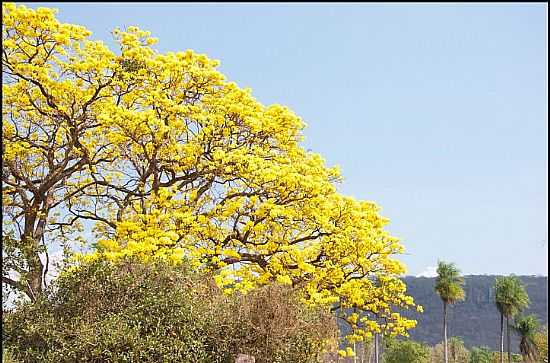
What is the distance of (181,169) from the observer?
1498 cm

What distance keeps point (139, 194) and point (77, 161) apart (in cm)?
155

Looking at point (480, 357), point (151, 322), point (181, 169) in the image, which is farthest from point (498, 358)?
point (151, 322)

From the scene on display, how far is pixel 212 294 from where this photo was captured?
1187 cm

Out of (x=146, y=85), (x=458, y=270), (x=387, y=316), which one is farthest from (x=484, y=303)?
(x=146, y=85)

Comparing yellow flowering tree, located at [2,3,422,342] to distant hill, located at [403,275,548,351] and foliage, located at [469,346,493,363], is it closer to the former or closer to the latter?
foliage, located at [469,346,493,363]

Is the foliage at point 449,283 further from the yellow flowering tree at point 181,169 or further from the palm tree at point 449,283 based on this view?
the yellow flowering tree at point 181,169

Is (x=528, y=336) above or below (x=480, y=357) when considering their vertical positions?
above

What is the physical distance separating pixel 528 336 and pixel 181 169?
27.6m

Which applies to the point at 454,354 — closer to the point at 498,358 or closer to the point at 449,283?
the point at 498,358

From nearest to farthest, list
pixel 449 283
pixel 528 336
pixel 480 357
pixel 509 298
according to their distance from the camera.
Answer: pixel 449 283, pixel 509 298, pixel 528 336, pixel 480 357

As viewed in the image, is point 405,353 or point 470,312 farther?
point 470,312

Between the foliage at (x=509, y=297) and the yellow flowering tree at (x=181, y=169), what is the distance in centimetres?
2135

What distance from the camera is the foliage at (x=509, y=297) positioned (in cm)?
3566

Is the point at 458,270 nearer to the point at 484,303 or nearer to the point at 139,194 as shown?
the point at 139,194
